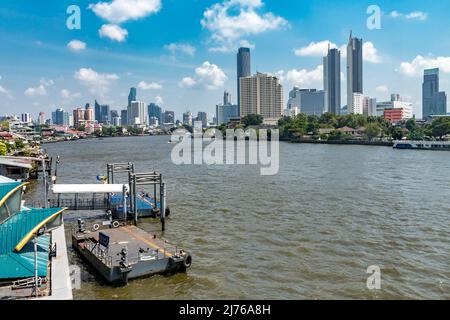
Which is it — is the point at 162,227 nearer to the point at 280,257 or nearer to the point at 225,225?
the point at 225,225

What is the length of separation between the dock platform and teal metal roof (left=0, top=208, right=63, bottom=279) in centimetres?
258

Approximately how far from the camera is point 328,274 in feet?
57.6

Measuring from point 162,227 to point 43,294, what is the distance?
13.0m

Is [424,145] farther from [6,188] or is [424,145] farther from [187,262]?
[6,188]

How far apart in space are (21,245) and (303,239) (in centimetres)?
1371

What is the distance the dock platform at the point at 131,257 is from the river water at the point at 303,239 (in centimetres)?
39

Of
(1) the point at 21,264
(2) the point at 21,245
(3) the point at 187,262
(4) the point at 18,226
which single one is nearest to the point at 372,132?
(3) the point at 187,262

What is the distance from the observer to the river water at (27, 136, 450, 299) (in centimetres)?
1636

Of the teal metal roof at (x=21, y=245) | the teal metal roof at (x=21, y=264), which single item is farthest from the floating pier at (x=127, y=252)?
the teal metal roof at (x=21, y=264)

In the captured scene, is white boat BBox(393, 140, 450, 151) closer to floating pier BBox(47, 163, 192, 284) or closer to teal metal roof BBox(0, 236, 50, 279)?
floating pier BBox(47, 163, 192, 284)

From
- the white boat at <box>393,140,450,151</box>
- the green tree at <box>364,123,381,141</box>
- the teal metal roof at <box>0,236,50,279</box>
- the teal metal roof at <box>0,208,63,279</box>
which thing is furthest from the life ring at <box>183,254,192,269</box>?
the green tree at <box>364,123,381,141</box>

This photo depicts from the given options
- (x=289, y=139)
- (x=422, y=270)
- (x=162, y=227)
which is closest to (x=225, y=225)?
(x=162, y=227)

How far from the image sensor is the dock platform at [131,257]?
16.6m

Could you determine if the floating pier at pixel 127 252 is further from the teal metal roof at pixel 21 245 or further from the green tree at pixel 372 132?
the green tree at pixel 372 132
